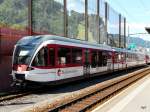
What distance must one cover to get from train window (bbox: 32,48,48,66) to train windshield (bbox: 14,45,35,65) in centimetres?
33

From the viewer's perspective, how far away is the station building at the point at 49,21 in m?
22.8

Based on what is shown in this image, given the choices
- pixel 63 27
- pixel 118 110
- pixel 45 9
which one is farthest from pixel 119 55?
pixel 118 110

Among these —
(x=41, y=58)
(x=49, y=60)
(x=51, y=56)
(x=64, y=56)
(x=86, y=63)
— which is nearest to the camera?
(x=41, y=58)

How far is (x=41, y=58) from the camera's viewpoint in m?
19.6

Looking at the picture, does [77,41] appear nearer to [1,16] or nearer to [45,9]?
[1,16]

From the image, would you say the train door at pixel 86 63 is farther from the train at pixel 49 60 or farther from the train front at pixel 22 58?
the train front at pixel 22 58

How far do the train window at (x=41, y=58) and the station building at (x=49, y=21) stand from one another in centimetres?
328

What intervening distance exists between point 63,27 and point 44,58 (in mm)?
15800

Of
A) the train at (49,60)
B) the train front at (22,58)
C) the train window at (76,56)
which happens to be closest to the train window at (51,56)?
the train at (49,60)

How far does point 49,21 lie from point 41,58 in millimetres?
14887

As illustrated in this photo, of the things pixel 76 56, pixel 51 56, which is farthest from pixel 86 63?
pixel 51 56

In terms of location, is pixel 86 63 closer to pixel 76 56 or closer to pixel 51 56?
pixel 76 56

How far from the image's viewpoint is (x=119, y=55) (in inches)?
1633

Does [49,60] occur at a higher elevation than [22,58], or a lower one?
lower
